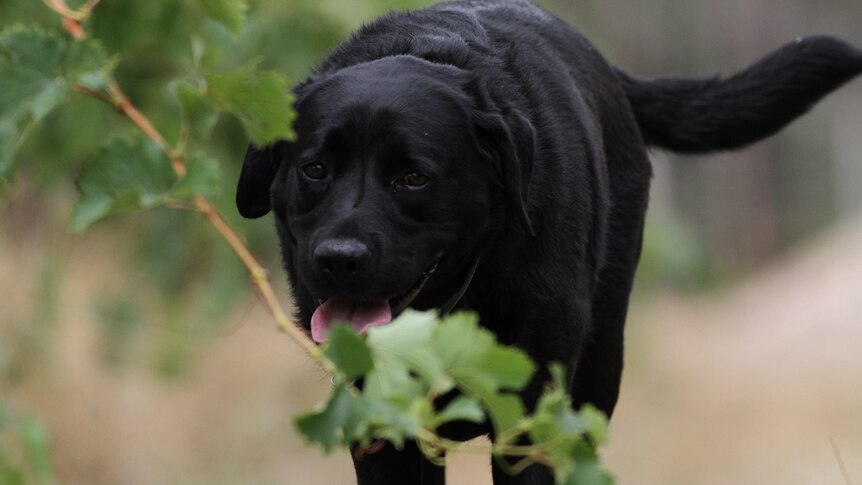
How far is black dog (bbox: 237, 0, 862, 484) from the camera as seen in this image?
3.00 metres

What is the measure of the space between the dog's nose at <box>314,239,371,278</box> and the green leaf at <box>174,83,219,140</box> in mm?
977

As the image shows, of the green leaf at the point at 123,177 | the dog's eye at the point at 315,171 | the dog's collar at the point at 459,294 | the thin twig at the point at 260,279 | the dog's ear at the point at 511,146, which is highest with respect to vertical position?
the green leaf at the point at 123,177

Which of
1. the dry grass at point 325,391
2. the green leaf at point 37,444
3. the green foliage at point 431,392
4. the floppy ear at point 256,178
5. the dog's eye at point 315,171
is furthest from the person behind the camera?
the dry grass at point 325,391

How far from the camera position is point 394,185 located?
121 inches

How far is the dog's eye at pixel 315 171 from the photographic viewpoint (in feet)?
10.2

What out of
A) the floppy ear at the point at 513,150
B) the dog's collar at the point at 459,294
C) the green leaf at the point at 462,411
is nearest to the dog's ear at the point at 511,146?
the floppy ear at the point at 513,150

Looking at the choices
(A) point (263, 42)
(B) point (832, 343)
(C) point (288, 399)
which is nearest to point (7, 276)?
(A) point (263, 42)

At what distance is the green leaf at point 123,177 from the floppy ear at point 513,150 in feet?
4.65

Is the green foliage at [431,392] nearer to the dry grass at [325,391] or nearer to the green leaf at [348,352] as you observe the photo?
the green leaf at [348,352]

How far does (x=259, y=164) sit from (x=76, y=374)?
6.26 m

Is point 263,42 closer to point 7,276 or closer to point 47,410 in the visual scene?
point 7,276

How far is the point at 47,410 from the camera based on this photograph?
29.5ft

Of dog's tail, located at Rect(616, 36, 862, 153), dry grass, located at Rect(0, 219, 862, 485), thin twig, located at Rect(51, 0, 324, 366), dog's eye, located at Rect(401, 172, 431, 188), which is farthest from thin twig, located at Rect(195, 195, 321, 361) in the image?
dry grass, located at Rect(0, 219, 862, 485)

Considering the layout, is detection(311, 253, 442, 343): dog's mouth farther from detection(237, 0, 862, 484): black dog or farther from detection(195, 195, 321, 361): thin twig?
detection(195, 195, 321, 361): thin twig
